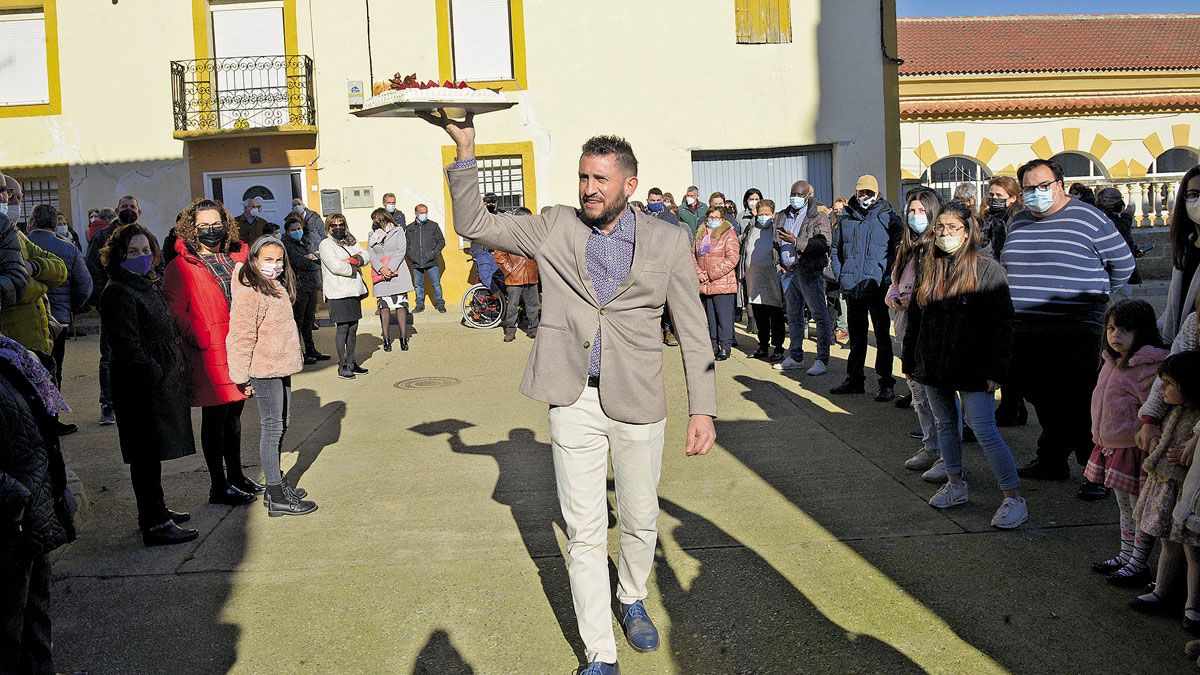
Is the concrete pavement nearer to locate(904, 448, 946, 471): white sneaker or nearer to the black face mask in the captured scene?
locate(904, 448, 946, 471): white sneaker

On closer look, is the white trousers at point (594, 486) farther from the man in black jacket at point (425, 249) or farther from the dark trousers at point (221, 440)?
the man in black jacket at point (425, 249)

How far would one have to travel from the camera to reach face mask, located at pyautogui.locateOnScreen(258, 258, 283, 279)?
6531 millimetres

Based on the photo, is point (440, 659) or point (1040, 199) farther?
point (1040, 199)

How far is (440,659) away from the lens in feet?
15.2

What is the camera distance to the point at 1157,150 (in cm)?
2661

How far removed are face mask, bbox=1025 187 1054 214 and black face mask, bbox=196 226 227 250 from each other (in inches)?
190

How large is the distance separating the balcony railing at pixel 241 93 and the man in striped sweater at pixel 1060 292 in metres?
15.6

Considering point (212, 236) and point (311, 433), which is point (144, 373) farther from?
point (311, 433)

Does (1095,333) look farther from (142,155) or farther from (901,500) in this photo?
(142,155)

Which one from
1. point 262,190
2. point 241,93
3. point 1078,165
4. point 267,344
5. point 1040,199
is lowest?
point 267,344

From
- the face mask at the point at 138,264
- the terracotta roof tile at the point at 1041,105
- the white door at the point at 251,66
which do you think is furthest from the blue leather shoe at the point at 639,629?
the terracotta roof tile at the point at 1041,105

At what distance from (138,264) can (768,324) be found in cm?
798

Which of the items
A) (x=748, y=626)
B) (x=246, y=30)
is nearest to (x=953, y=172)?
(x=246, y=30)

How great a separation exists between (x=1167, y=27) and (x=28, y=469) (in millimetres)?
33473
